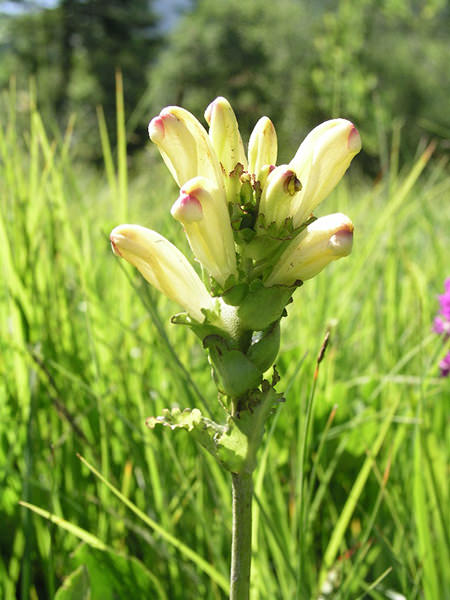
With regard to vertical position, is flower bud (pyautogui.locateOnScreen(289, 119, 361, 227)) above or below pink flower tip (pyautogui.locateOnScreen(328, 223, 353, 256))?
above

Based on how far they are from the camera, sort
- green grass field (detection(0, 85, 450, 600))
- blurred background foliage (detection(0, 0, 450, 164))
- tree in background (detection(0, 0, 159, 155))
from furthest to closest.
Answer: tree in background (detection(0, 0, 159, 155)) < blurred background foliage (detection(0, 0, 450, 164)) < green grass field (detection(0, 85, 450, 600))

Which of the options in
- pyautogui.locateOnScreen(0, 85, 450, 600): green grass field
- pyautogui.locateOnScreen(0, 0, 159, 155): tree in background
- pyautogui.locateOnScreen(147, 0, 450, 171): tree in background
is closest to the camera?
pyautogui.locateOnScreen(0, 85, 450, 600): green grass field

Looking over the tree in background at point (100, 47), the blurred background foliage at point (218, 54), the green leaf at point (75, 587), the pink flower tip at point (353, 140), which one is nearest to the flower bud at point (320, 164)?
the pink flower tip at point (353, 140)

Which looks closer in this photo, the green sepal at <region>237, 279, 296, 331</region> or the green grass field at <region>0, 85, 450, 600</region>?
the green sepal at <region>237, 279, 296, 331</region>

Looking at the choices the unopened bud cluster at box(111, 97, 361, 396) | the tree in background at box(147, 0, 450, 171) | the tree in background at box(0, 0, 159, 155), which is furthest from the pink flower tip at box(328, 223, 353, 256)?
the tree in background at box(0, 0, 159, 155)

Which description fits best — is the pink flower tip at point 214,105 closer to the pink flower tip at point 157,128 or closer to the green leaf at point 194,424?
the pink flower tip at point 157,128

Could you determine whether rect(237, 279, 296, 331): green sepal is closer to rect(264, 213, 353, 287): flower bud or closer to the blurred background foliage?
rect(264, 213, 353, 287): flower bud

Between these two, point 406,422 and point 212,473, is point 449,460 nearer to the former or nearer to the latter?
point 406,422

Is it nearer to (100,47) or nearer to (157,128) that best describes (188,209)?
(157,128)
